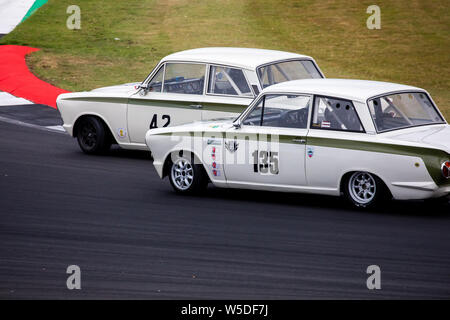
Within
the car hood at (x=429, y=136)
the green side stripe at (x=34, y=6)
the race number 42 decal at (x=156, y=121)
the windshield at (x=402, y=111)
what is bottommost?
the car hood at (x=429, y=136)

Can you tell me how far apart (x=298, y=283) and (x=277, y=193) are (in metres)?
4.12

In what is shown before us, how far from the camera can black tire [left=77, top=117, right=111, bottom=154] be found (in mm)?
13492

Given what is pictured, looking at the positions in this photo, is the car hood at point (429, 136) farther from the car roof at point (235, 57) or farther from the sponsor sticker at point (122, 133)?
the sponsor sticker at point (122, 133)

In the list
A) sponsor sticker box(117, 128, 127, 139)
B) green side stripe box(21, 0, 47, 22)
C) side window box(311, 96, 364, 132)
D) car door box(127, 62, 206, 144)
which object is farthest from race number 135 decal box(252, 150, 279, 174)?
green side stripe box(21, 0, 47, 22)

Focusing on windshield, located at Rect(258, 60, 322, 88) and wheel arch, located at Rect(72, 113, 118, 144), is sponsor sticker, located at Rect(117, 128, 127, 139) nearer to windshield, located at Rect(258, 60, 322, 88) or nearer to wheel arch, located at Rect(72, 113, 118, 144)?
wheel arch, located at Rect(72, 113, 118, 144)

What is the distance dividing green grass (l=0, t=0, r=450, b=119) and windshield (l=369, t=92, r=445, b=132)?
343 inches

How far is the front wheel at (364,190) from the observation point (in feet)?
31.0

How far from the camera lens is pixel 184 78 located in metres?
13.0

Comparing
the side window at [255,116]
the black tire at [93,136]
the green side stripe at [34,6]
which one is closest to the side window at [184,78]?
the black tire at [93,136]

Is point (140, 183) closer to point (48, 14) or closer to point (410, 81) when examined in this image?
point (410, 81)

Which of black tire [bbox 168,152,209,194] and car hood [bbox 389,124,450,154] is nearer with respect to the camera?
car hood [bbox 389,124,450,154]

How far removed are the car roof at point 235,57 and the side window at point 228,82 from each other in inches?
4.2
